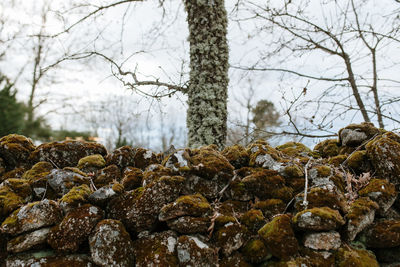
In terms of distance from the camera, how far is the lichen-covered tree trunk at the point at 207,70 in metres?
4.04

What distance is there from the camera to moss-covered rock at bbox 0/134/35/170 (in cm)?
241

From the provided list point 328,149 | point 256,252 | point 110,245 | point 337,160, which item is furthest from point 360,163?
point 110,245

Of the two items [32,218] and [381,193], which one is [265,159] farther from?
[32,218]

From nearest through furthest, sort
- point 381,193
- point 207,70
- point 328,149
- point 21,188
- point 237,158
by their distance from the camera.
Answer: point 381,193
point 21,188
point 237,158
point 328,149
point 207,70

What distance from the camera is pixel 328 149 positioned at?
2.82 meters

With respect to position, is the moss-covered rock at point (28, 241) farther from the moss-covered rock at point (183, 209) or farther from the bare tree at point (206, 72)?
the bare tree at point (206, 72)

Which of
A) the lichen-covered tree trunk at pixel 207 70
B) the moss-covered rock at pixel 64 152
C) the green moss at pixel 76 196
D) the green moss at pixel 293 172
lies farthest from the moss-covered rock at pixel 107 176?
the lichen-covered tree trunk at pixel 207 70

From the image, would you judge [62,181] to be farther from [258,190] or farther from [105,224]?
[258,190]

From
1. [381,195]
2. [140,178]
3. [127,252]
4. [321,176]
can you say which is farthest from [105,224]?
[381,195]

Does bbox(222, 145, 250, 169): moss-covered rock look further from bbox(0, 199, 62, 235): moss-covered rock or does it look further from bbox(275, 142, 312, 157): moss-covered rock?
bbox(0, 199, 62, 235): moss-covered rock

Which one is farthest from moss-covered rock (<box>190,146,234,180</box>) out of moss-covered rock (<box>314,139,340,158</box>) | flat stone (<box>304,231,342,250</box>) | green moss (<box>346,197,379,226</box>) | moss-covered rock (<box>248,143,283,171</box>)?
moss-covered rock (<box>314,139,340,158</box>)

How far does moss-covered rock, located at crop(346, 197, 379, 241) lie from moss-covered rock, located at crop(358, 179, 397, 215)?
0.10 meters

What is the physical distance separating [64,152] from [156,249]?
147 centimetres

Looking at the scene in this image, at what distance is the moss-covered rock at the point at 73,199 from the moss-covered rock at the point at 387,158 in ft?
7.49
